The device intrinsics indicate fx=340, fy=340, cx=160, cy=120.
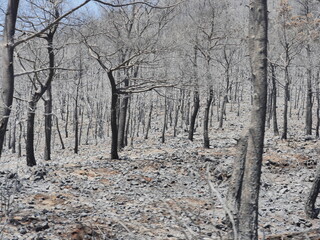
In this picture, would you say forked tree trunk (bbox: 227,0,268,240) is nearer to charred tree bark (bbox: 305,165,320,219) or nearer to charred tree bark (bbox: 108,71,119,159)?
charred tree bark (bbox: 305,165,320,219)

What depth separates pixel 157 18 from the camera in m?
19.3

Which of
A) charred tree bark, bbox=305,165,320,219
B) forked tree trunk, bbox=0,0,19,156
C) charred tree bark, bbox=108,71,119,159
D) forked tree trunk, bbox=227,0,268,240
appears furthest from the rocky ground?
forked tree trunk, bbox=0,0,19,156

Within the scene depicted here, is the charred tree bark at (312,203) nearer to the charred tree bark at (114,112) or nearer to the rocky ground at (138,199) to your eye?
the rocky ground at (138,199)

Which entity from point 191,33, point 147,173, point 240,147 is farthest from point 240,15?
point 240,147

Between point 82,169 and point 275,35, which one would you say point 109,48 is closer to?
point 82,169

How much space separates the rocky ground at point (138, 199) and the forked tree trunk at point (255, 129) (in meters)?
0.54

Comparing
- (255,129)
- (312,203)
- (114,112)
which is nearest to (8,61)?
(255,129)

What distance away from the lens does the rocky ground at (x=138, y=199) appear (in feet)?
20.8

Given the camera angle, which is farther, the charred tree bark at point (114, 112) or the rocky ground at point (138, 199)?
the charred tree bark at point (114, 112)

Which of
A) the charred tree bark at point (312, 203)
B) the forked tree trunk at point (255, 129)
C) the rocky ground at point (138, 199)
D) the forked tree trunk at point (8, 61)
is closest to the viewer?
the forked tree trunk at point (8, 61)

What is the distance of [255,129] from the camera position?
4.16 meters

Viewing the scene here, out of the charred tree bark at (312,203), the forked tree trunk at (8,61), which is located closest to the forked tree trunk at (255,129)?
the forked tree trunk at (8,61)

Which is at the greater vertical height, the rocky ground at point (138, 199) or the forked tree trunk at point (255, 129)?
the forked tree trunk at point (255, 129)

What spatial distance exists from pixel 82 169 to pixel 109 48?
6438mm
